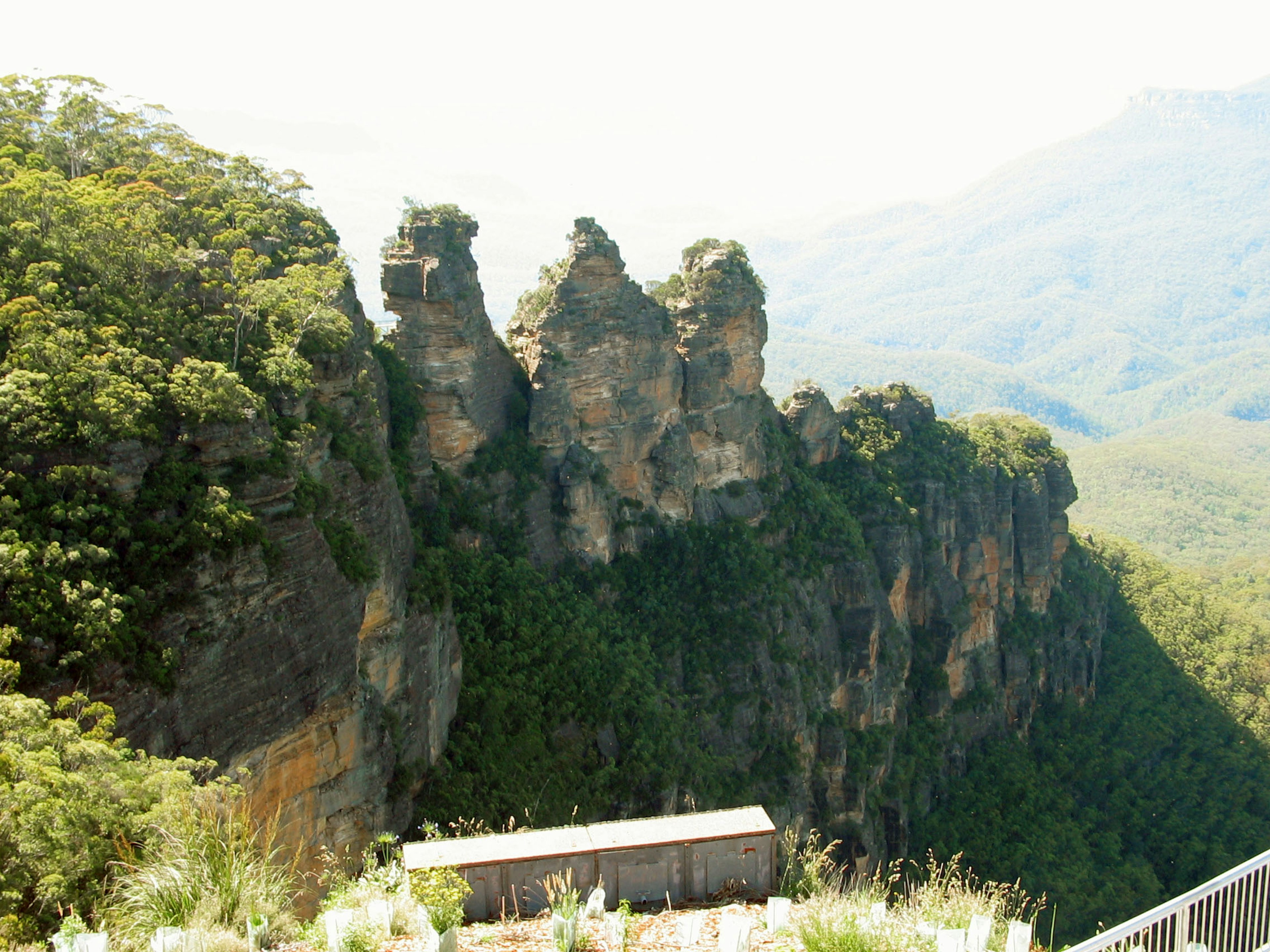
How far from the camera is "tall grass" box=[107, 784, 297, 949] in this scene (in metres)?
11.4

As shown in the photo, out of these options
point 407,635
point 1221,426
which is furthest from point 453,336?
point 1221,426

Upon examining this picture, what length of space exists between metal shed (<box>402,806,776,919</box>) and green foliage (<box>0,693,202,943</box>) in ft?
11.6

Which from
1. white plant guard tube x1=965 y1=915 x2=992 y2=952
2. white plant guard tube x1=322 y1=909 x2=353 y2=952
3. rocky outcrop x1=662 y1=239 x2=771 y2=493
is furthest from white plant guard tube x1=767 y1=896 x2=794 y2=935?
rocky outcrop x1=662 y1=239 x2=771 y2=493

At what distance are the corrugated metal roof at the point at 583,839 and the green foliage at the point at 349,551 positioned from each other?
370 inches

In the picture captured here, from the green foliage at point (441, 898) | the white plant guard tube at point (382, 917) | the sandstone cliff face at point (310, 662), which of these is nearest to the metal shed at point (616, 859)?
the green foliage at point (441, 898)

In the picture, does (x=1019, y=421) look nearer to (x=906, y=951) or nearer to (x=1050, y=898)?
(x=1050, y=898)

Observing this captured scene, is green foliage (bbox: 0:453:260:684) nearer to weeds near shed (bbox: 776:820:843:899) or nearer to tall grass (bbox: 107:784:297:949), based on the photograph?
tall grass (bbox: 107:784:297:949)

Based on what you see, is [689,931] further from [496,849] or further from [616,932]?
[496,849]

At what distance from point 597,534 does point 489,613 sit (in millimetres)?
7167

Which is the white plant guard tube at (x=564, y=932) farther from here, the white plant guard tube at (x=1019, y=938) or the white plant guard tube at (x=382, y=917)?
the white plant guard tube at (x=1019, y=938)

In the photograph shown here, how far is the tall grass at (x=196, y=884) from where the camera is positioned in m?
11.4

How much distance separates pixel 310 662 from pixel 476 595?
41.4 feet

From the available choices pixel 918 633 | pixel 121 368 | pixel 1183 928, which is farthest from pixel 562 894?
pixel 918 633

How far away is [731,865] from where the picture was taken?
13.8 meters
